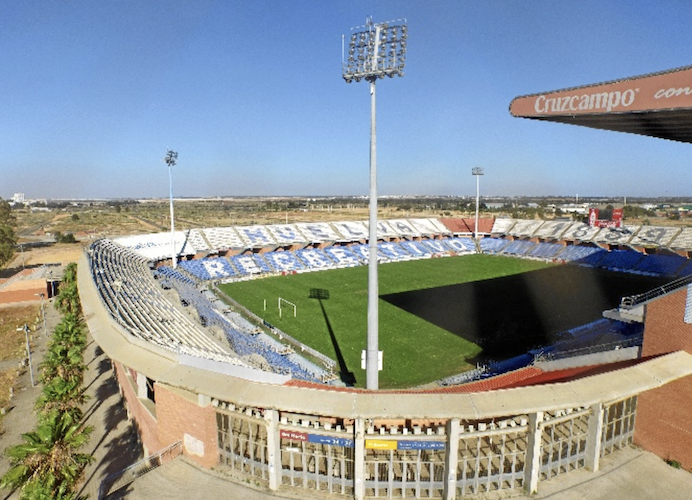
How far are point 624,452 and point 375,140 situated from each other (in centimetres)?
1083

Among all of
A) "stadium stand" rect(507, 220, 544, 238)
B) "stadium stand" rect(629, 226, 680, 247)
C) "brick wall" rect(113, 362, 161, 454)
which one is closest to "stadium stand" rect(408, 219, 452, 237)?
"stadium stand" rect(507, 220, 544, 238)

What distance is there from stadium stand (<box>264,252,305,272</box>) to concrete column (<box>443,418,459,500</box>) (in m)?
42.4

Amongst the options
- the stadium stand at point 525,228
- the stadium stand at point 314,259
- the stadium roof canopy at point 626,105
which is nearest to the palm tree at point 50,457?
the stadium roof canopy at point 626,105

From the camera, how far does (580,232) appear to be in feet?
197

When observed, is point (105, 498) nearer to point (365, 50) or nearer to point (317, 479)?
point (317, 479)

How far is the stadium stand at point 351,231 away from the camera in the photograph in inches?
2405

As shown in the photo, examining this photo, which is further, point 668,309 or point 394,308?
point 394,308

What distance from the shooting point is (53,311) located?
3753 centimetres

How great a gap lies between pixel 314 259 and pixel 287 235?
20.2ft

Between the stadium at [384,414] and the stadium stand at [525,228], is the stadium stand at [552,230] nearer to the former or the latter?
the stadium stand at [525,228]

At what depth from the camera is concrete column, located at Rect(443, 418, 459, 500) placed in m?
8.87

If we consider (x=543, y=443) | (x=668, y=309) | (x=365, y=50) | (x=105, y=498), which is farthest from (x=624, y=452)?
(x=365, y=50)

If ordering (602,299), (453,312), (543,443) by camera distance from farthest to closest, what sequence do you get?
Result: (602,299)
(453,312)
(543,443)

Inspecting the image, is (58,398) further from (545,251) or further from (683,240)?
(683,240)
